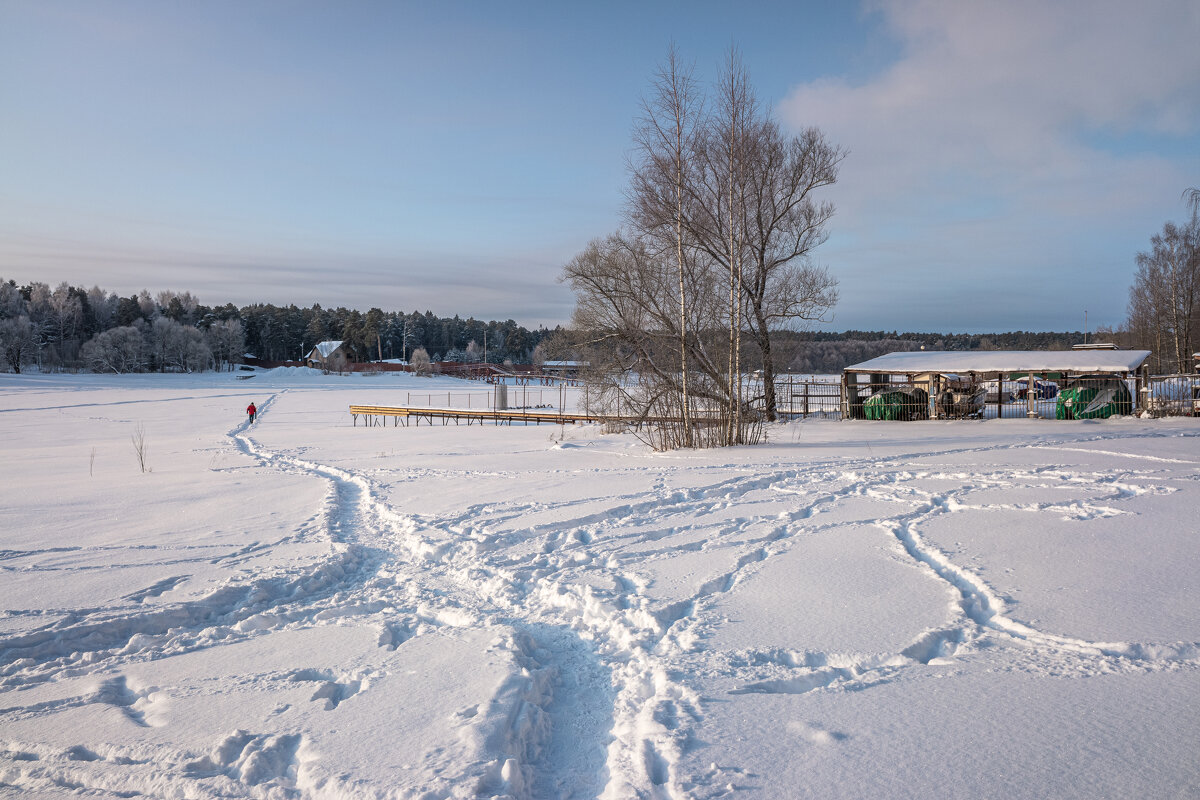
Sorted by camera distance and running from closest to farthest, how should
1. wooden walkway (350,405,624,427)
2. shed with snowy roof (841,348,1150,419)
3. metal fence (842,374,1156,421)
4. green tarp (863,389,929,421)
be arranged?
metal fence (842,374,1156,421) < shed with snowy roof (841,348,1150,419) < green tarp (863,389,929,421) < wooden walkway (350,405,624,427)

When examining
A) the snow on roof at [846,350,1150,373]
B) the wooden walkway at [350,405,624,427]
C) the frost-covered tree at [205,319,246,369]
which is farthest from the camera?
the frost-covered tree at [205,319,246,369]

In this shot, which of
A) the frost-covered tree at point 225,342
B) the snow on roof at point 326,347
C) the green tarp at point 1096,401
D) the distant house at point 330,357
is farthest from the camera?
the snow on roof at point 326,347

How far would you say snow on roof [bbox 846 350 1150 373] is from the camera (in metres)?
22.9

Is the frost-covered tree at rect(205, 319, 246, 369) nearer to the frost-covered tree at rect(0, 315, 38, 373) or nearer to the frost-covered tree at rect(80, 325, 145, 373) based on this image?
the frost-covered tree at rect(80, 325, 145, 373)

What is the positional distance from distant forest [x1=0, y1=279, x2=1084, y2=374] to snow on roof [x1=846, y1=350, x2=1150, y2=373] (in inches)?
837

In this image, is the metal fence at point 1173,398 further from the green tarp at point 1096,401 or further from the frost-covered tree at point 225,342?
the frost-covered tree at point 225,342

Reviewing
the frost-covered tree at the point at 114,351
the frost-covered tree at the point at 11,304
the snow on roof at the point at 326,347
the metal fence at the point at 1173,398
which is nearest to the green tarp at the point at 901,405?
the metal fence at the point at 1173,398

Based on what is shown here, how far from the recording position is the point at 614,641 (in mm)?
4035

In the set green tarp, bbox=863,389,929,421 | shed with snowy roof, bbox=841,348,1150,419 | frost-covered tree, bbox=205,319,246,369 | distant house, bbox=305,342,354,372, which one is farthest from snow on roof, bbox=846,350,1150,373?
frost-covered tree, bbox=205,319,246,369

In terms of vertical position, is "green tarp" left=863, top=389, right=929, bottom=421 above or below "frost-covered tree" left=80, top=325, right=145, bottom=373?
below

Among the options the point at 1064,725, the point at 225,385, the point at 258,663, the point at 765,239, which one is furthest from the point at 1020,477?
the point at 225,385

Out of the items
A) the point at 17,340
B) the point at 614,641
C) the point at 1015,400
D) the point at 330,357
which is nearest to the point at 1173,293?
the point at 1015,400

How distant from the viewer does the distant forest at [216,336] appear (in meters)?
74.6

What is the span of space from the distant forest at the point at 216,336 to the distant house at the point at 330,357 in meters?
3.55
